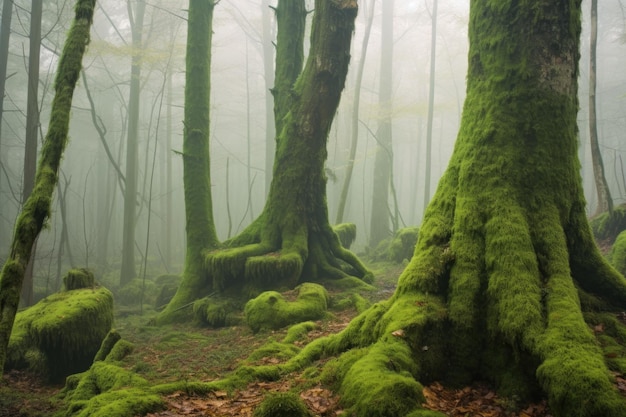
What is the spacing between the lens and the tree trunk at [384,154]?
1991cm

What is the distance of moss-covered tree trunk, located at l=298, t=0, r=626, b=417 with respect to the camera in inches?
131

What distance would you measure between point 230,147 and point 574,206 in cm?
4376

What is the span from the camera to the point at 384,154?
20.7 meters

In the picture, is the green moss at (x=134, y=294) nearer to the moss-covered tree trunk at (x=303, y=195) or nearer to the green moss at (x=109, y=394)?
the moss-covered tree trunk at (x=303, y=195)

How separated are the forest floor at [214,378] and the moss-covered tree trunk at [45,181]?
4.97 feet

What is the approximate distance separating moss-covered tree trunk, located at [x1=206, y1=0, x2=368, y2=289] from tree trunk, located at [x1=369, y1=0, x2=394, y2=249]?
1013 cm

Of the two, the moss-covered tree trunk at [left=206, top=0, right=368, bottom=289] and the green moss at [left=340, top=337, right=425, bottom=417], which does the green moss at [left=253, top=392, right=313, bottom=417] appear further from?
the moss-covered tree trunk at [left=206, top=0, right=368, bottom=289]

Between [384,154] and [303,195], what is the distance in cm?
1218

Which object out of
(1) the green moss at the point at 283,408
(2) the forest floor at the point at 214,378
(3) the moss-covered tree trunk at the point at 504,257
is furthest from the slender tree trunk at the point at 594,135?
(1) the green moss at the point at 283,408

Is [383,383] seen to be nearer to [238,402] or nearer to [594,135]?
[238,402]

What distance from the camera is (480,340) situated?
3754mm

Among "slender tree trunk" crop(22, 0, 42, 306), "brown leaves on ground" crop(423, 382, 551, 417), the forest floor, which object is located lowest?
the forest floor

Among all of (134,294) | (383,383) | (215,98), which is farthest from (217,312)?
(215,98)

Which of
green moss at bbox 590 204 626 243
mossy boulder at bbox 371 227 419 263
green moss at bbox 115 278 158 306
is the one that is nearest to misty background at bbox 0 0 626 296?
green moss at bbox 115 278 158 306
